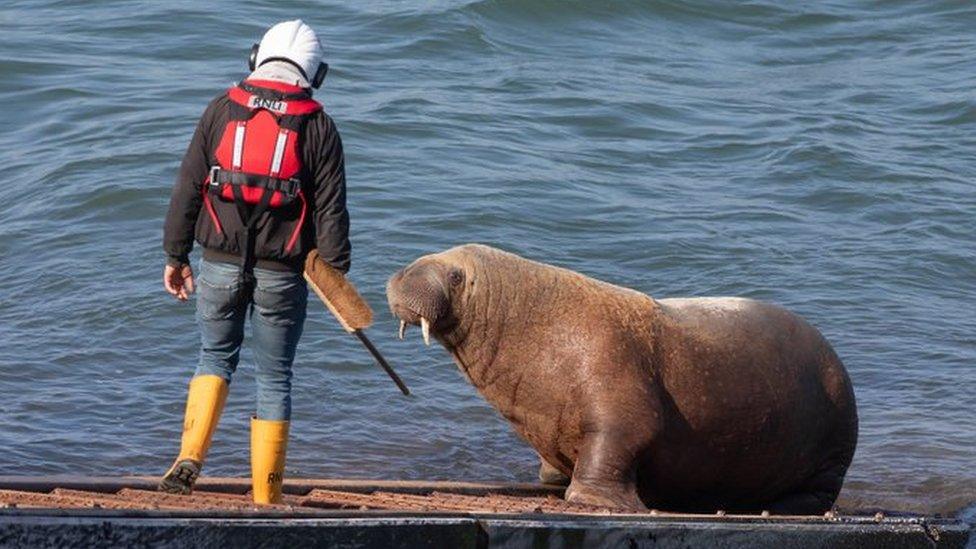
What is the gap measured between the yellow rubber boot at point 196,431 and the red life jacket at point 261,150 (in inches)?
24.9

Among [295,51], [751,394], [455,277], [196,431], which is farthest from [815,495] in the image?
[295,51]

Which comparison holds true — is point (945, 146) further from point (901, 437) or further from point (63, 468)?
point (63, 468)

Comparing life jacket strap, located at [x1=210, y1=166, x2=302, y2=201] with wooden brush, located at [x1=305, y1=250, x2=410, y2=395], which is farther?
wooden brush, located at [x1=305, y1=250, x2=410, y2=395]

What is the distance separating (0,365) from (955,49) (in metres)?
14.5

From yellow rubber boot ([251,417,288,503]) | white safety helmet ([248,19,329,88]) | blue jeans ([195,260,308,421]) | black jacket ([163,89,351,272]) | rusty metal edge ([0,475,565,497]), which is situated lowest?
rusty metal edge ([0,475,565,497])

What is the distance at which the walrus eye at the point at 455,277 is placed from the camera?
712 cm

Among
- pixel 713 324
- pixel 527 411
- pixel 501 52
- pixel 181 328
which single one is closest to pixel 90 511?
pixel 527 411

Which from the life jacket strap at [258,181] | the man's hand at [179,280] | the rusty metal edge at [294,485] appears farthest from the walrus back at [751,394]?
the man's hand at [179,280]

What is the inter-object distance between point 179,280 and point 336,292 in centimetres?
63

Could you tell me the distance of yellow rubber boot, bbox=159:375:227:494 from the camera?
21.1 ft

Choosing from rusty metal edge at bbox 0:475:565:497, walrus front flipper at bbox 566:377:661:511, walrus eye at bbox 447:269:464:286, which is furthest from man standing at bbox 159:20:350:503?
walrus front flipper at bbox 566:377:661:511

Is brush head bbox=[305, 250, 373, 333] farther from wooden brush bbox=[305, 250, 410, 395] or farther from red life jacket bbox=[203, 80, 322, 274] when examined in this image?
red life jacket bbox=[203, 80, 322, 274]

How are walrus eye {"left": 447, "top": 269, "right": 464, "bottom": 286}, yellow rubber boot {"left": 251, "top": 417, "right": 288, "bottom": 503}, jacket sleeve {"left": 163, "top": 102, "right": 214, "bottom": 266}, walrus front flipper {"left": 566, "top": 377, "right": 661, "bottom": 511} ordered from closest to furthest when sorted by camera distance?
jacket sleeve {"left": 163, "top": 102, "right": 214, "bottom": 266} → yellow rubber boot {"left": 251, "top": 417, "right": 288, "bottom": 503} → walrus front flipper {"left": 566, "top": 377, "right": 661, "bottom": 511} → walrus eye {"left": 447, "top": 269, "right": 464, "bottom": 286}

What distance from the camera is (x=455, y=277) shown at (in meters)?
7.14
